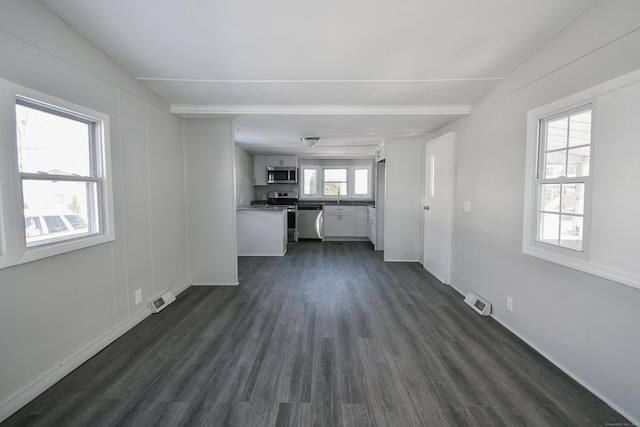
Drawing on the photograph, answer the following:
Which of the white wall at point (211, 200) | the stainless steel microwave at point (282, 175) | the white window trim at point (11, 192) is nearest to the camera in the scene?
the white window trim at point (11, 192)

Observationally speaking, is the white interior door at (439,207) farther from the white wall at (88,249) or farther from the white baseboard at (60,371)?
the white baseboard at (60,371)

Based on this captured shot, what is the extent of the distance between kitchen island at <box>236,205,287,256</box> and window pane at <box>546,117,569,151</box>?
434cm

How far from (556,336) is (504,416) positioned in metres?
0.92

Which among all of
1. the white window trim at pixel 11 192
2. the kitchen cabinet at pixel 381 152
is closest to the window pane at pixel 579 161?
the kitchen cabinet at pixel 381 152

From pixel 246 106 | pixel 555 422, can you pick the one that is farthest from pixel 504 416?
pixel 246 106

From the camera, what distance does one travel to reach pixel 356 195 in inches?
317

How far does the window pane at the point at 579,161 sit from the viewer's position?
76.3 inches

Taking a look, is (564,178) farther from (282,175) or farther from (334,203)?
(282,175)

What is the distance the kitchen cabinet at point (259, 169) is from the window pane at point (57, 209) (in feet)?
16.7

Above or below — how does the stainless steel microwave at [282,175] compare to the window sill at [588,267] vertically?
above

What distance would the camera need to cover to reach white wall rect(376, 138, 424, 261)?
509 cm

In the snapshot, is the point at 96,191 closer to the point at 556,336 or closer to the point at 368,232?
the point at 556,336

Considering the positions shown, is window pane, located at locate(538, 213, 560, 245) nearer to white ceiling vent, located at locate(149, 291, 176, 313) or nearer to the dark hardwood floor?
the dark hardwood floor

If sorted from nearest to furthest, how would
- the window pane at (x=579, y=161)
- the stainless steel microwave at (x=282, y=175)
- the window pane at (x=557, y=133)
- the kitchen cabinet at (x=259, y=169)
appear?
the window pane at (x=579, y=161), the window pane at (x=557, y=133), the stainless steel microwave at (x=282, y=175), the kitchen cabinet at (x=259, y=169)
